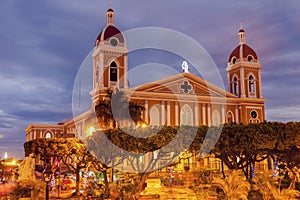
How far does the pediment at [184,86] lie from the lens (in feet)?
140

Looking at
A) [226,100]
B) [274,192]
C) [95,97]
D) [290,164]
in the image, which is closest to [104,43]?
[95,97]

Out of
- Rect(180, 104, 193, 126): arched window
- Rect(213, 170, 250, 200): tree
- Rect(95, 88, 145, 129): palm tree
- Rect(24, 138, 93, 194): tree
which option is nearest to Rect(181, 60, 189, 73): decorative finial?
Rect(180, 104, 193, 126): arched window

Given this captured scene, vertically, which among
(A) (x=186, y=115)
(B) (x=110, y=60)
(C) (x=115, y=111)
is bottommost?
(C) (x=115, y=111)

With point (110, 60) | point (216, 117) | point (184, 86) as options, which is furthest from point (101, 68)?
point (216, 117)

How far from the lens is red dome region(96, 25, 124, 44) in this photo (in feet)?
142

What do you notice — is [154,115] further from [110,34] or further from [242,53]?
[242,53]

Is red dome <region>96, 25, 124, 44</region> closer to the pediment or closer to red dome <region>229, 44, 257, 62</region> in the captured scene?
the pediment

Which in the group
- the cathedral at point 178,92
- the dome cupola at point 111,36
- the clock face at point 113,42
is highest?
the dome cupola at point 111,36

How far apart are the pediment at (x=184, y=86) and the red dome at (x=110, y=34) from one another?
6.76 meters

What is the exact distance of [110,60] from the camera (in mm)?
43156

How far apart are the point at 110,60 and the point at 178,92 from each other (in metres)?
8.81

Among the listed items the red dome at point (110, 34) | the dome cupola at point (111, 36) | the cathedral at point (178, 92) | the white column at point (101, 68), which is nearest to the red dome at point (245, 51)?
the cathedral at point (178, 92)

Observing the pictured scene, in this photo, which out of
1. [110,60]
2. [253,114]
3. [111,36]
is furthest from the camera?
[253,114]

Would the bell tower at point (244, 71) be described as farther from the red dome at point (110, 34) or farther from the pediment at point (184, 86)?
the red dome at point (110, 34)
